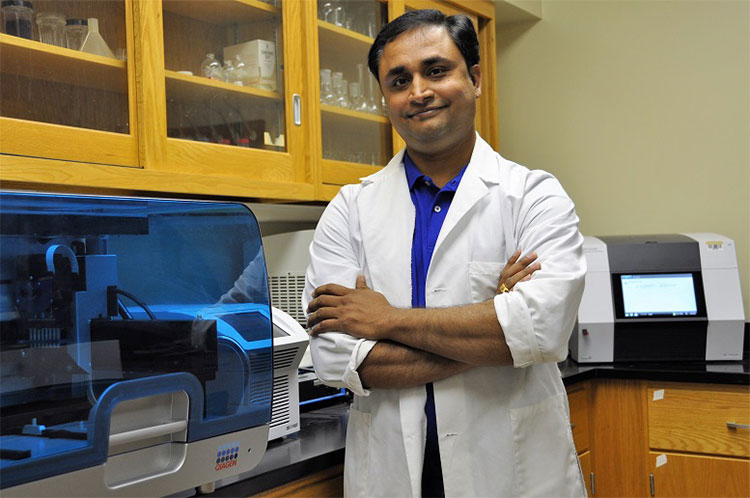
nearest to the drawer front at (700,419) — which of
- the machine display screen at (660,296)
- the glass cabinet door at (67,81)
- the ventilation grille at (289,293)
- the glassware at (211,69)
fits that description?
the machine display screen at (660,296)

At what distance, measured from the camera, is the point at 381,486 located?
4.99ft

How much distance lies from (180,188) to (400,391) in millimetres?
746

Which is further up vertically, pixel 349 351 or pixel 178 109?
pixel 178 109

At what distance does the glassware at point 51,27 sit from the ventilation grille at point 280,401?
2.88 feet

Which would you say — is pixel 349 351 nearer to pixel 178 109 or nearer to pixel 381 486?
pixel 381 486

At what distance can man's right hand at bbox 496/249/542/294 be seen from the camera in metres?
1.46

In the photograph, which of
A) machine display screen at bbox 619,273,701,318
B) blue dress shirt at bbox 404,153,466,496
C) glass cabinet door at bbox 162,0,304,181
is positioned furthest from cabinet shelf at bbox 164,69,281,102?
machine display screen at bbox 619,273,701,318

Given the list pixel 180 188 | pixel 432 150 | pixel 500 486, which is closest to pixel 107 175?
pixel 180 188

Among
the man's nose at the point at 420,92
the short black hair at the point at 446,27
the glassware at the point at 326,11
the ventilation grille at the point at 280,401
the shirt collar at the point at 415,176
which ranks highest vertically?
the glassware at the point at 326,11

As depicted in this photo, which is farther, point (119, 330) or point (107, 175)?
point (107, 175)

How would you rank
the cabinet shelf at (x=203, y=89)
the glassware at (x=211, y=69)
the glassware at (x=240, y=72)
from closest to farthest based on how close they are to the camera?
the cabinet shelf at (x=203, y=89) → the glassware at (x=211, y=69) → the glassware at (x=240, y=72)

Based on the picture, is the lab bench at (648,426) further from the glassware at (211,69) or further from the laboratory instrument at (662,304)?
the glassware at (211,69)

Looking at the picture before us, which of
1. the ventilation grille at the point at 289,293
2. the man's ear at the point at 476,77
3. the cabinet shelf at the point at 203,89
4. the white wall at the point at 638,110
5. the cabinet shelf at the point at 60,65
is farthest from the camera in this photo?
the white wall at the point at 638,110

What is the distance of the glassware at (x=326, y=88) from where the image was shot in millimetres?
2395
